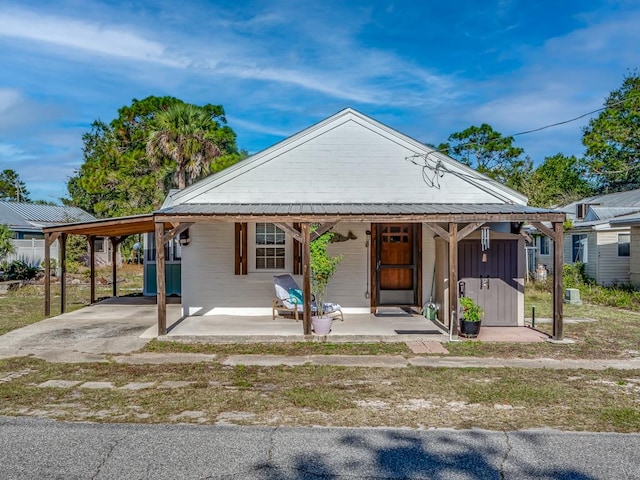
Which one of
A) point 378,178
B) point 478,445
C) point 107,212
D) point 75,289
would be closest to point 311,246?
point 378,178

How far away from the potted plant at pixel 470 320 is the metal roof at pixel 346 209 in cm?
184

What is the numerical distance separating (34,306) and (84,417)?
1057 cm

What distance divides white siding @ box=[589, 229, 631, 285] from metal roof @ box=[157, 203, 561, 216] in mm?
10868

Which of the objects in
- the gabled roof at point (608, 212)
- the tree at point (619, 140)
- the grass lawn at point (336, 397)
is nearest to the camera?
the grass lawn at point (336, 397)

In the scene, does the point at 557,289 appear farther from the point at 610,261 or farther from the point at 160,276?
the point at 610,261

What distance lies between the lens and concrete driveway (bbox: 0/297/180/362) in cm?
810

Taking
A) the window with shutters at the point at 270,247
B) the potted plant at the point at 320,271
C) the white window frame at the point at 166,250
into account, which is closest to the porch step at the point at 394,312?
the potted plant at the point at 320,271

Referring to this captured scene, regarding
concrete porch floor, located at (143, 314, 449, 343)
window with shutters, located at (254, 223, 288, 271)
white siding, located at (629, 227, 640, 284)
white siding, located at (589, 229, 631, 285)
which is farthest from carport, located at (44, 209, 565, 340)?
white siding, located at (589, 229, 631, 285)

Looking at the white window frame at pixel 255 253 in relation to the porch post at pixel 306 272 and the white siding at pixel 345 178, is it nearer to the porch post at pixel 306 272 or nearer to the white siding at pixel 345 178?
the white siding at pixel 345 178

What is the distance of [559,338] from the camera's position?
8.98m

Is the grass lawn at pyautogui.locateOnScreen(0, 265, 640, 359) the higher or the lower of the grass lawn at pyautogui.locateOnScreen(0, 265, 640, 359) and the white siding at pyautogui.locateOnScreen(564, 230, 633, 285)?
the lower

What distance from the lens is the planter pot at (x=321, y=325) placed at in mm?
9211

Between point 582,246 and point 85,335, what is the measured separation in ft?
65.9

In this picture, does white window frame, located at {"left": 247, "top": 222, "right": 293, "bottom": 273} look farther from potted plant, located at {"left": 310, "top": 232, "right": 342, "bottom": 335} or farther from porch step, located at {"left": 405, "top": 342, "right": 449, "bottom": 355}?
porch step, located at {"left": 405, "top": 342, "right": 449, "bottom": 355}
